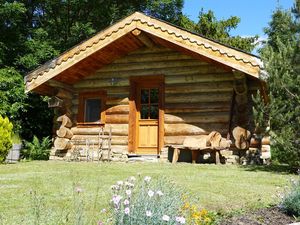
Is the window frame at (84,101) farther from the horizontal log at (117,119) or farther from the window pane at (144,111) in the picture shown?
the window pane at (144,111)

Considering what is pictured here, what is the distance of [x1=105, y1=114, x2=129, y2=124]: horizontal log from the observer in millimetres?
13852

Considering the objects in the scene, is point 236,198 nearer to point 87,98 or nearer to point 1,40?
point 87,98

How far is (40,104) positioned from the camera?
19156 millimetres

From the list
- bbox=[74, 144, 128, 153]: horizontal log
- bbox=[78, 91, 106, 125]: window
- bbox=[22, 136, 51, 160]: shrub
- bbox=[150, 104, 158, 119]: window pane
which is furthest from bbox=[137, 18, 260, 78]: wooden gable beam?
bbox=[22, 136, 51, 160]: shrub

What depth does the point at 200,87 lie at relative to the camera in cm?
1306

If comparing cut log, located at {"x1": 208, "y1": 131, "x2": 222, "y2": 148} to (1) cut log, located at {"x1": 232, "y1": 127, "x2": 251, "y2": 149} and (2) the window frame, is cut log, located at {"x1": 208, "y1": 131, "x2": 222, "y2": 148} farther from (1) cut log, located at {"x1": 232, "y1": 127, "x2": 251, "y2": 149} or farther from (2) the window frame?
(2) the window frame

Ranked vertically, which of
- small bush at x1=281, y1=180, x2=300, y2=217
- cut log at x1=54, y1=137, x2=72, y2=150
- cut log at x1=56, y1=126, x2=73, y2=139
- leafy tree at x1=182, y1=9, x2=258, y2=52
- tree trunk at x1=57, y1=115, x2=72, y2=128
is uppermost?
leafy tree at x1=182, y1=9, x2=258, y2=52

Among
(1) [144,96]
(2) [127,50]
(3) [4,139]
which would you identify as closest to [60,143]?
(3) [4,139]

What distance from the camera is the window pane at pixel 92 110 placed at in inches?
572

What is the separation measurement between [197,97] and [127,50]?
2.97 m

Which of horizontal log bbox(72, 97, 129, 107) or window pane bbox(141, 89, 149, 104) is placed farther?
→ window pane bbox(141, 89, 149, 104)

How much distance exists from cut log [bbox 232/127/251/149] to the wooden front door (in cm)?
258

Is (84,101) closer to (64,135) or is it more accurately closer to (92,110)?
(92,110)

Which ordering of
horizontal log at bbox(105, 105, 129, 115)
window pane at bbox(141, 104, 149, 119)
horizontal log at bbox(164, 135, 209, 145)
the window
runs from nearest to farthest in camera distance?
horizontal log at bbox(164, 135, 209, 145) → horizontal log at bbox(105, 105, 129, 115) → window pane at bbox(141, 104, 149, 119) → the window
